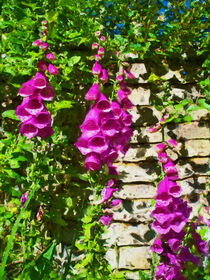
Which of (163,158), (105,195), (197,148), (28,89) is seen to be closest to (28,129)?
(28,89)

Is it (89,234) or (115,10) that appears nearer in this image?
(89,234)

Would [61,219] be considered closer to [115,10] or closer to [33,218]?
[33,218]

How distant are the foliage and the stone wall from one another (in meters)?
0.07

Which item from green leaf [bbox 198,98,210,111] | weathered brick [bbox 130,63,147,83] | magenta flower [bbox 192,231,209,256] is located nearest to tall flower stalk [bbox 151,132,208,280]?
magenta flower [bbox 192,231,209,256]

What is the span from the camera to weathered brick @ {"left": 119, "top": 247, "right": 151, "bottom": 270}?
160 cm

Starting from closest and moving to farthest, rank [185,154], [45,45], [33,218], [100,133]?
[100,133]
[45,45]
[33,218]
[185,154]

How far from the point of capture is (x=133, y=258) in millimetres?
1601

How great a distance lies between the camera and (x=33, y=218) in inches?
61.2

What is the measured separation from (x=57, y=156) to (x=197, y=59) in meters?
1.06

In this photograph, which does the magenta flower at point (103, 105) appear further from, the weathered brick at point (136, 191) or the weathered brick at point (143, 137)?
the weathered brick at point (136, 191)

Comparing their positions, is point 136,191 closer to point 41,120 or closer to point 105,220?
point 105,220

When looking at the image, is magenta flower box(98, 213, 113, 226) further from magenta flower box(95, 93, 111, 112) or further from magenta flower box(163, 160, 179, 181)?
magenta flower box(95, 93, 111, 112)

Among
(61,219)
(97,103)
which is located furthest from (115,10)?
(61,219)

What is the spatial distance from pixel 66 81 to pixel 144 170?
0.71 metres
